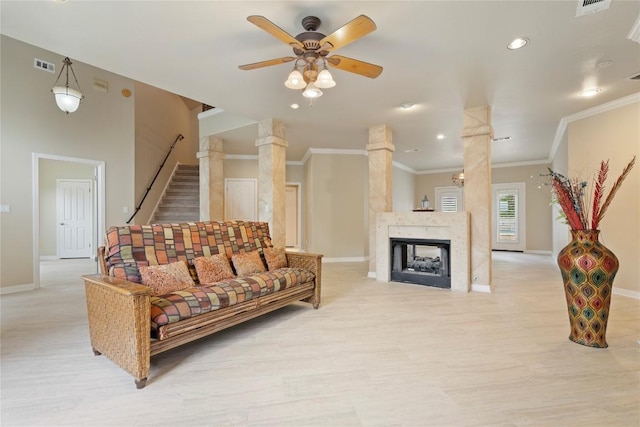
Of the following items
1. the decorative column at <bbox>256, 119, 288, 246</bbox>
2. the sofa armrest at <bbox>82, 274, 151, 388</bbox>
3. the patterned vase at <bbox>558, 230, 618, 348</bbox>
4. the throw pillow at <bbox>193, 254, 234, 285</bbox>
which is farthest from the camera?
the decorative column at <bbox>256, 119, 288, 246</bbox>

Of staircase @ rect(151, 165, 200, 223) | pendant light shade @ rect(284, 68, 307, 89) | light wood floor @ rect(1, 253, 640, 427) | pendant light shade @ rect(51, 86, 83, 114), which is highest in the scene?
pendant light shade @ rect(51, 86, 83, 114)

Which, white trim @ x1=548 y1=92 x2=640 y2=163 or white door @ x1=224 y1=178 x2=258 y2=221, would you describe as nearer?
white trim @ x1=548 y1=92 x2=640 y2=163

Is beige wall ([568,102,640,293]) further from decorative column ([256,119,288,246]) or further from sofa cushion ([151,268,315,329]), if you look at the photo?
decorative column ([256,119,288,246])

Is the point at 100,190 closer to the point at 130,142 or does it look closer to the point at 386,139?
the point at 130,142

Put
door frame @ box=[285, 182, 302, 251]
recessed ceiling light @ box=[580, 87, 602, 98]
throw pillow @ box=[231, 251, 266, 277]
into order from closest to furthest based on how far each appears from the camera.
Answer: throw pillow @ box=[231, 251, 266, 277], recessed ceiling light @ box=[580, 87, 602, 98], door frame @ box=[285, 182, 302, 251]

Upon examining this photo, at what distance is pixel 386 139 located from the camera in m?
5.16

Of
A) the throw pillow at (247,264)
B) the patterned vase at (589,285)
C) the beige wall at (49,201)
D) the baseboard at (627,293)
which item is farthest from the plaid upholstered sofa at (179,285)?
the beige wall at (49,201)

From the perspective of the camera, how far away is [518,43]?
2648 millimetres

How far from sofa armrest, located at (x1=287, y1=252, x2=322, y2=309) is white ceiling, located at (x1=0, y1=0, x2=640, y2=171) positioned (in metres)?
2.14

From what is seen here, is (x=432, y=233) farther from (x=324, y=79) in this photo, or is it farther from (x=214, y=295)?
(x=214, y=295)

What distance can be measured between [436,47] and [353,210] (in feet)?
15.0

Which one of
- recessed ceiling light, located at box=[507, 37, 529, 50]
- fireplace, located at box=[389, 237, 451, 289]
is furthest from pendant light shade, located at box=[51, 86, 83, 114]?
recessed ceiling light, located at box=[507, 37, 529, 50]

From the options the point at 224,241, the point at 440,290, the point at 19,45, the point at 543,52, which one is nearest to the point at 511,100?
the point at 543,52

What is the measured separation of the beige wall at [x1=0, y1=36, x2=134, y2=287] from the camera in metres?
4.27
